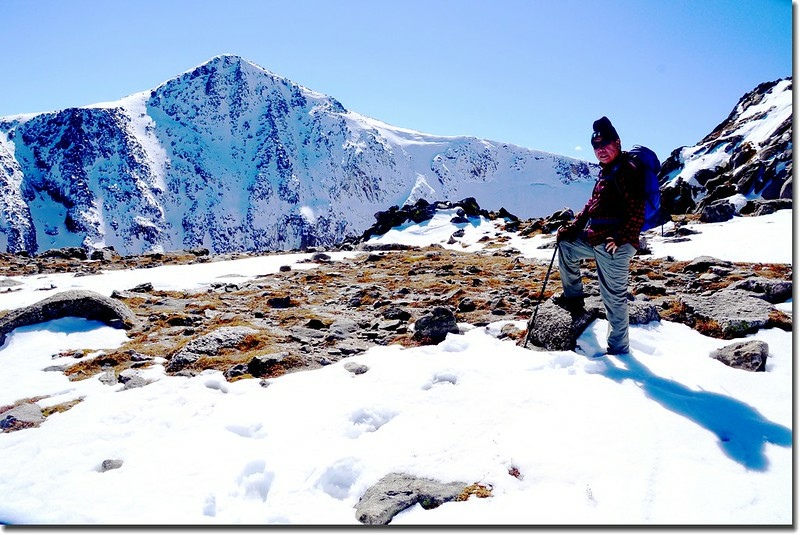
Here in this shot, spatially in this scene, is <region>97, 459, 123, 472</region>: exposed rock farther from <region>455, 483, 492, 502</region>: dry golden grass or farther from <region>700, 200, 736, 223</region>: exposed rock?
<region>700, 200, 736, 223</region>: exposed rock

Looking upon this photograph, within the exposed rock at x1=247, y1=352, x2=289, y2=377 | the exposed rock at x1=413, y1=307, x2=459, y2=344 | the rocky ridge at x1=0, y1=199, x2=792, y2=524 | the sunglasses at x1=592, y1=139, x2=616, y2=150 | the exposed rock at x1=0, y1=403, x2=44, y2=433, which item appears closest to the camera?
the exposed rock at x1=0, y1=403, x2=44, y2=433

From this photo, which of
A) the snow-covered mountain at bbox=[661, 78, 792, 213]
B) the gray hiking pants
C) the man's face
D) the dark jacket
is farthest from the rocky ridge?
the snow-covered mountain at bbox=[661, 78, 792, 213]

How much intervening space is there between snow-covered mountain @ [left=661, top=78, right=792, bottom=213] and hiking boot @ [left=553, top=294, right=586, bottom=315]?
Answer: 1667 inches

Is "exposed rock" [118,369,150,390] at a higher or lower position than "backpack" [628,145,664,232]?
lower

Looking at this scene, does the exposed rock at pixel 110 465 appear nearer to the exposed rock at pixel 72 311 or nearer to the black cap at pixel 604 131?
the exposed rock at pixel 72 311

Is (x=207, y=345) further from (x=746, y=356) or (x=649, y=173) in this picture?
(x=746, y=356)

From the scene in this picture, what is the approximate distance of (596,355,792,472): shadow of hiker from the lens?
4676mm

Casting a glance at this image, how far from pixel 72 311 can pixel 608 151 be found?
40.3 ft

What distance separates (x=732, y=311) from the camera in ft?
27.9

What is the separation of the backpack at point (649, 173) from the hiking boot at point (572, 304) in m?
2.05

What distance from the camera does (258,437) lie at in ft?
18.8

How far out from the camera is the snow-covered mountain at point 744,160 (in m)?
52.7

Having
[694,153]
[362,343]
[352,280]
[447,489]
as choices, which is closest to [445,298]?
[362,343]

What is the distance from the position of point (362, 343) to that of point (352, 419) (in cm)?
345
